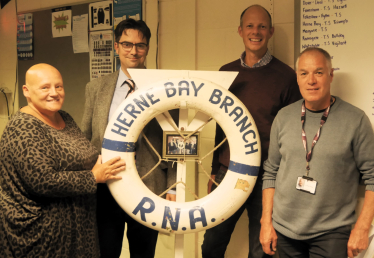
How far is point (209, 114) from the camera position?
136cm

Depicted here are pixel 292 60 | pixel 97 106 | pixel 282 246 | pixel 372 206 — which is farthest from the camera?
pixel 292 60

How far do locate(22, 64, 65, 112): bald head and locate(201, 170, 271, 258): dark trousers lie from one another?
862 millimetres

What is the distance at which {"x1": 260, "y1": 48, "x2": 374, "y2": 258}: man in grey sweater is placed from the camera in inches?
47.5

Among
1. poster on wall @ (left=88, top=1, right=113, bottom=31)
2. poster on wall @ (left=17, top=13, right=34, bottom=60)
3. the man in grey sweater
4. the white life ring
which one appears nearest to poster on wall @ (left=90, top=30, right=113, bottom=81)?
poster on wall @ (left=88, top=1, right=113, bottom=31)

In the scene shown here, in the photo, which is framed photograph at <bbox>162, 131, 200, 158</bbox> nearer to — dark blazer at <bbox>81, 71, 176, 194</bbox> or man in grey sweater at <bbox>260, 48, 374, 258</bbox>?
dark blazer at <bbox>81, 71, 176, 194</bbox>

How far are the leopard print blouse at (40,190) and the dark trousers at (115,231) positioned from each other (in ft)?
0.77

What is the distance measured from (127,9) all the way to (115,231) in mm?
1448

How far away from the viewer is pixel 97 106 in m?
1.54

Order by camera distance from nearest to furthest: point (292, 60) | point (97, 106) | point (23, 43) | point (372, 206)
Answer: point (372, 206) < point (97, 106) < point (292, 60) < point (23, 43)

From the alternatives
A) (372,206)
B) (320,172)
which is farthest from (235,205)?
(372,206)

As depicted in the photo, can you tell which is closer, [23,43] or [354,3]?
[354,3]

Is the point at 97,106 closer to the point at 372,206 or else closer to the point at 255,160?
the point at 255,160

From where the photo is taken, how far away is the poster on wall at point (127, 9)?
216 cm

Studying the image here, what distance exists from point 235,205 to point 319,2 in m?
1.10
